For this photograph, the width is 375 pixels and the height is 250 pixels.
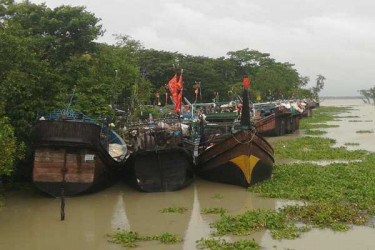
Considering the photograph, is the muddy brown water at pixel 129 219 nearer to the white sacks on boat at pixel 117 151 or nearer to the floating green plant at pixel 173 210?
the floating green plant at pixel 173 210

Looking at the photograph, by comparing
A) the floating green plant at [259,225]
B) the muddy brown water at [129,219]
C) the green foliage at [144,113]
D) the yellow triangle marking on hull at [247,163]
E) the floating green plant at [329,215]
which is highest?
the green foliage at [144,113]

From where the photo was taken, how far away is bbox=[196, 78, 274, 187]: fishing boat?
1223cm

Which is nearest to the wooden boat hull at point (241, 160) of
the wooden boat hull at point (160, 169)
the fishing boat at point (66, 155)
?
the wooden boat hull at point (160, 169)

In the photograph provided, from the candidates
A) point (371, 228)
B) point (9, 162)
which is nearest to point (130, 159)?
point (9, 162)

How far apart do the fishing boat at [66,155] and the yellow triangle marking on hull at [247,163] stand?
4.32m

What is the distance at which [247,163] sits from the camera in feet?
40.1

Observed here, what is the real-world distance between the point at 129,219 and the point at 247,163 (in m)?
4.22

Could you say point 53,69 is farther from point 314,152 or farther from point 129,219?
point 314,152

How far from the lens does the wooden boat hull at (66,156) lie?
37.4 ft

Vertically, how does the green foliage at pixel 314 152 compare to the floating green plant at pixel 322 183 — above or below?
above

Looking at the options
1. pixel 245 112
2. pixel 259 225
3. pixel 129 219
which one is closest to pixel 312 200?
pixel 259 225

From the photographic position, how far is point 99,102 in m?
15.9

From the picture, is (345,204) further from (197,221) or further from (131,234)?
(131,234)

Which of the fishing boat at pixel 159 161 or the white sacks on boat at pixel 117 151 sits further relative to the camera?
the white sacks on boat at pixel 117 151
